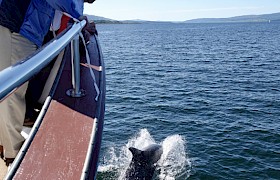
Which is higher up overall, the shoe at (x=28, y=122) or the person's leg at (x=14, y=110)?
the person's leg at (x=14, y=110)

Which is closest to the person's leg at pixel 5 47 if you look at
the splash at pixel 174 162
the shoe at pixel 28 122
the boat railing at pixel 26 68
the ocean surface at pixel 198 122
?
the boat railing at pixel 26 68

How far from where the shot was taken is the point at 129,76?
30.7 m

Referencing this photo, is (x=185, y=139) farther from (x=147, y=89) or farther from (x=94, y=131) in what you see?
(x=94, y=131)

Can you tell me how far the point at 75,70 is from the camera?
3.31 meters

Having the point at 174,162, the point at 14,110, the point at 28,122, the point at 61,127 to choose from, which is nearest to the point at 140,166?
the point at 174,162

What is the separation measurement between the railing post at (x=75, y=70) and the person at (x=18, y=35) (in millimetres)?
316

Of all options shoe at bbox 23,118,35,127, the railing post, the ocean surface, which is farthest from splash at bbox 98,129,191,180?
the railing post

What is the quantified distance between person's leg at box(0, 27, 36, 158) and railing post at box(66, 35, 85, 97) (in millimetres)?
428

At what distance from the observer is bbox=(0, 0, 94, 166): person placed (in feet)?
9.52

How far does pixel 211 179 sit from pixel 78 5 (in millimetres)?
10182

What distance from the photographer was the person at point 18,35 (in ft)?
9.52

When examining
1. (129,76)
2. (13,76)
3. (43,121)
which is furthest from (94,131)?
(129,76)

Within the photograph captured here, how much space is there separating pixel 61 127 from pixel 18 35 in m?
1.01

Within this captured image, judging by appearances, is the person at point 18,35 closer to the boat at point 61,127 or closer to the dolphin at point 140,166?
the boat at point 61,127
